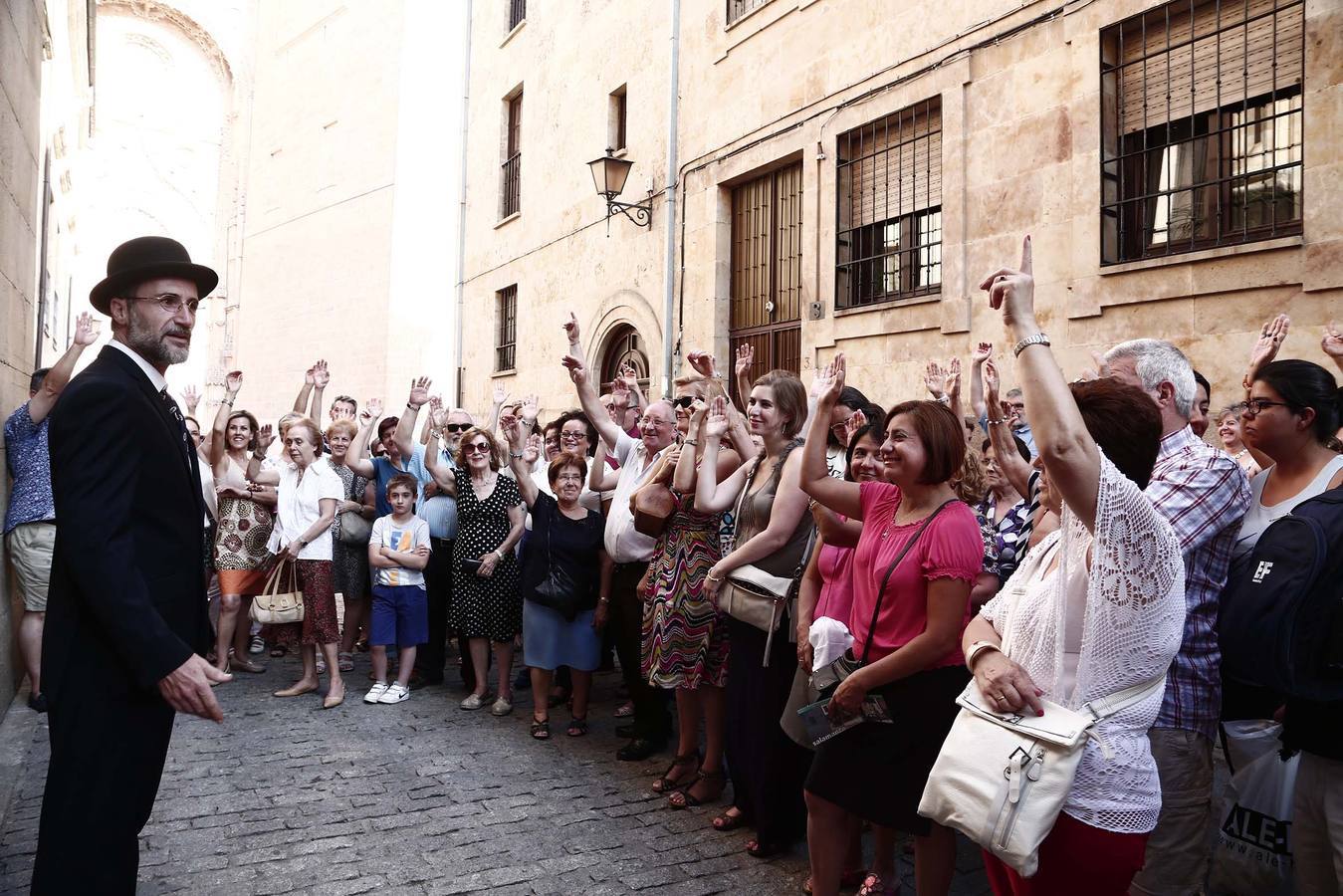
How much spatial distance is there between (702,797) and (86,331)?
4275 millimetres

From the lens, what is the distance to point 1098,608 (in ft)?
6.59

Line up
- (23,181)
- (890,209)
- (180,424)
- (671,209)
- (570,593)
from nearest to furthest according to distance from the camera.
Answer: (180,424) < (570,593) < (23,181) < (890,209) < (671,209)

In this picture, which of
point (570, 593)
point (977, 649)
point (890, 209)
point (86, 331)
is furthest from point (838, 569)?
point (890, 209)

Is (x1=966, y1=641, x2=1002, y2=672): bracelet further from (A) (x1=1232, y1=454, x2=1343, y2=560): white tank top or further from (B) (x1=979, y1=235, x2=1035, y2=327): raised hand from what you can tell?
(A) (x1=1232, y1=454, x2=1343, y2=560): white tank top

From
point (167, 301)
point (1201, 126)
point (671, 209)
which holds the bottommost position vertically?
point (167, 301)

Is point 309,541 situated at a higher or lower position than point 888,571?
lower

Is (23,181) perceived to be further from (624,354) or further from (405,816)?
(624,354)

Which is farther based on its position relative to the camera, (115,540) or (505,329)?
(505,329)

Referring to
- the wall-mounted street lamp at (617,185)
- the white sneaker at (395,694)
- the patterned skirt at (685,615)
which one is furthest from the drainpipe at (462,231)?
the patterned skirt at (685,615)

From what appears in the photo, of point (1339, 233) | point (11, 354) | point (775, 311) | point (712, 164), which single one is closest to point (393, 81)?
point (712, 164)

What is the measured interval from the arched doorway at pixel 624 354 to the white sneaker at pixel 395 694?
6966mm

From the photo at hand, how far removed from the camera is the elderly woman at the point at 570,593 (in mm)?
5871

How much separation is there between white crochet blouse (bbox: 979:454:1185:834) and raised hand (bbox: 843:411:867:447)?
2106mm

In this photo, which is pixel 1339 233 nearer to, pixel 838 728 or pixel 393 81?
pixel 838 728
